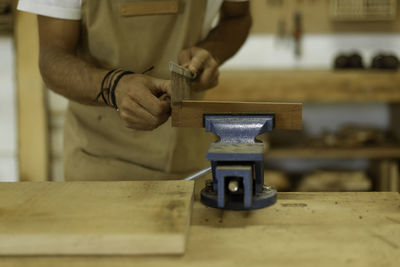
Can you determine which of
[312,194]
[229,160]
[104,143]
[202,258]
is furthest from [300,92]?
[202,258]

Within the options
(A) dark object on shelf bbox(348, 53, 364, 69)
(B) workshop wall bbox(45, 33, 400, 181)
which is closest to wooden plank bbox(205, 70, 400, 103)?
(A) dark object on shelf bbox(348, 53, 364, 69)

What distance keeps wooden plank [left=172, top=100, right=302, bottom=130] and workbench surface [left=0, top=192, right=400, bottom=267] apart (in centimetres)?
18

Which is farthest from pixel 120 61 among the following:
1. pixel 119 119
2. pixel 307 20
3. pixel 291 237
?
pixel 307 20

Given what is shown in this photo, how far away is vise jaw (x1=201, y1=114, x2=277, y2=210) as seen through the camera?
841 millimetres

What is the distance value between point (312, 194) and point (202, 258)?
408 mm

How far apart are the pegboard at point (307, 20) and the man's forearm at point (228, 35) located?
184cm

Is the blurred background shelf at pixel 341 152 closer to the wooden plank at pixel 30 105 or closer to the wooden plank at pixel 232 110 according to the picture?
the wooden plank at pixel 30 105

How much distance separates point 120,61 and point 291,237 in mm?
875

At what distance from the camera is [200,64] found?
4.31 feet

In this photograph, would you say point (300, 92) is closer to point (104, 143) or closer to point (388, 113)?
point (388, 113)

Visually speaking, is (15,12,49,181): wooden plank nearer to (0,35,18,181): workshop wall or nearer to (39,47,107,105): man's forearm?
(0,35,18,181): workshop wall

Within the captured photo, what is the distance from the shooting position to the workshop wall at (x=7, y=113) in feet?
10.4

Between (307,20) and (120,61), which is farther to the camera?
(307,20)

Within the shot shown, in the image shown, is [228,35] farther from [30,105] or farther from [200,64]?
[30,105]
